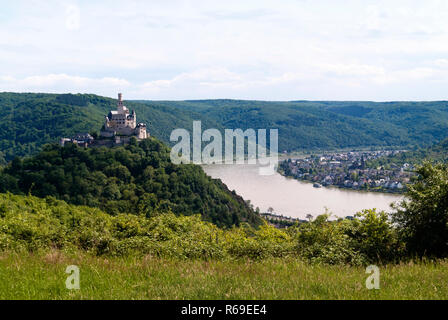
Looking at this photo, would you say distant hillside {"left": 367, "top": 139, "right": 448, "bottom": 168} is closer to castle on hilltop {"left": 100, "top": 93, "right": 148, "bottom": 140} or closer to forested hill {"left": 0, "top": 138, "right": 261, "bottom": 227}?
forested hill {"left": 0, "top": 138, "right": 261, "bottom": 227}

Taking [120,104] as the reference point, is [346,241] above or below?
below

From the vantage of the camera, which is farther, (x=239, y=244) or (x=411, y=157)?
(x=411, y=157)

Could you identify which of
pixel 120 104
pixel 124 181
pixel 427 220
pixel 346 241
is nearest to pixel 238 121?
pixel 120 104

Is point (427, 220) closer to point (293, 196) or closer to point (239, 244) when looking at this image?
point (239, 244)

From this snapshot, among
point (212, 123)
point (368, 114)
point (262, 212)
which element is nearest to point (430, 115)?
point (368, 114)

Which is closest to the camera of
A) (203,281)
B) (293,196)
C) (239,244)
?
(203,281)
